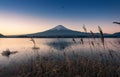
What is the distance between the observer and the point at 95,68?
11445 mm

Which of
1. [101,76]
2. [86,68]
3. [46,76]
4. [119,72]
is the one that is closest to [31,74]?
[46,76]

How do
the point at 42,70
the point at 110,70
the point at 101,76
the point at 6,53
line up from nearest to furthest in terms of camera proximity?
the point at 101,76 < the point at 110,70 < the point at 42,70 < the point at 6,53

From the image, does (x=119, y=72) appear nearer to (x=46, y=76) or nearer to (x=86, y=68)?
(x=86, y=68)

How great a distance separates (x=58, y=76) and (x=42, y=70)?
1.68 metres

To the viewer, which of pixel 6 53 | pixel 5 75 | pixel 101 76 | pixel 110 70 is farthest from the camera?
pixel 6 53

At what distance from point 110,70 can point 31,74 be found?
200 inches

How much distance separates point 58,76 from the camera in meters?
10.7

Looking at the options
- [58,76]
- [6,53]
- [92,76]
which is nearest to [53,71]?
[58,76]

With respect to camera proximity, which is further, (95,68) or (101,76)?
(95,68)

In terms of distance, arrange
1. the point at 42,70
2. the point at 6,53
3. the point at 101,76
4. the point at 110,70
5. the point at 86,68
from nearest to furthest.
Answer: the point at 101,76, the point at 110,70, the point at 86,68, the point at 42,70, the point at 6,53

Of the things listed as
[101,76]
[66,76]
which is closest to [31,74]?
[66,76]

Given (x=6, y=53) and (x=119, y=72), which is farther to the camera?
(x=6, y=53)

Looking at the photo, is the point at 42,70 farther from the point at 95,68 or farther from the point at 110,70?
the point at 110,70

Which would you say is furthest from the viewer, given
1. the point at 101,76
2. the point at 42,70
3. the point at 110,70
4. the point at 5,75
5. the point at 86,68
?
the point at 5,75
